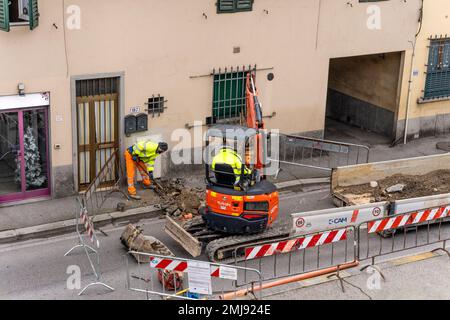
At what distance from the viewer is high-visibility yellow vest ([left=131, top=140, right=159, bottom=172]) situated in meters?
17.6

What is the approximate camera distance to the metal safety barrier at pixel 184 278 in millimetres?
13164

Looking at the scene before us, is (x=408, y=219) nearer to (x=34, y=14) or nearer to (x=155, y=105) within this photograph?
(x=155, y=105)

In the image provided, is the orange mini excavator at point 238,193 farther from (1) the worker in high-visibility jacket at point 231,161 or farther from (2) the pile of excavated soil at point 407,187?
(2) the pile of excavated soil at point 407,187

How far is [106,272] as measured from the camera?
14.9 m

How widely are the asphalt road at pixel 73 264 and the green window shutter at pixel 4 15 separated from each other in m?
4.16

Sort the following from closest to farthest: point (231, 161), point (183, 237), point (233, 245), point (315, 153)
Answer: point (231, 161)
point (233, 245)
point (183, 237)
point (315, 153)

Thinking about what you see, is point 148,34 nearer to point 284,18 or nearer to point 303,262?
point 284,18

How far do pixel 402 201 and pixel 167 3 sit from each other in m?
6.49

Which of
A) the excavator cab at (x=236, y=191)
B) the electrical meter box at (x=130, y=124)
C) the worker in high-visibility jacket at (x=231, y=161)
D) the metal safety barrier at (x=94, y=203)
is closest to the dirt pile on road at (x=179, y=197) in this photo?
the metal safety barrier at (x=94, y=203)

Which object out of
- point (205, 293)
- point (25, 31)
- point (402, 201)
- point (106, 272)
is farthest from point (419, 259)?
point (25, 31)

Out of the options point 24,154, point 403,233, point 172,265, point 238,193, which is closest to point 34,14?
point 24,154

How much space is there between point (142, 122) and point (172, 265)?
18.2ft

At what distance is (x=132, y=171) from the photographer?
17922 millimetres

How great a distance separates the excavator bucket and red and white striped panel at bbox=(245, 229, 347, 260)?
1159mm
